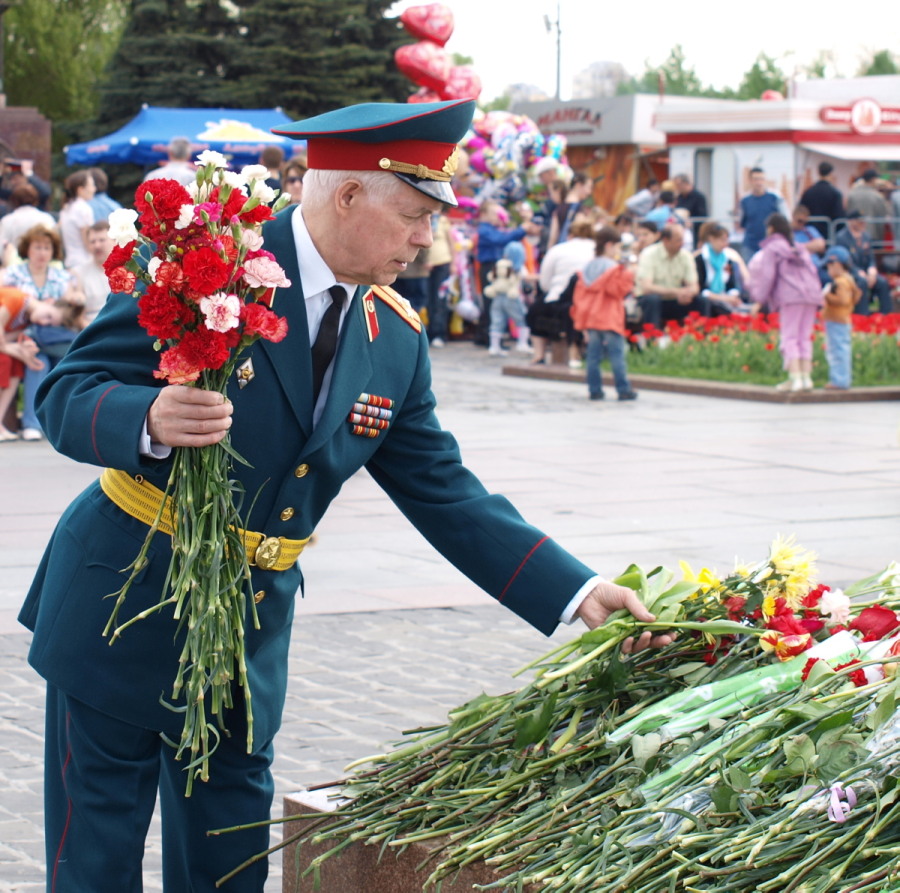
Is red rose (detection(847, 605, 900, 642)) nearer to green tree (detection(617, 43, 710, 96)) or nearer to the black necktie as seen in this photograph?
the black necktie

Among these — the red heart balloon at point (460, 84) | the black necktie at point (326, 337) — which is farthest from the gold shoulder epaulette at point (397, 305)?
the red heart balloon at point (460, 84)

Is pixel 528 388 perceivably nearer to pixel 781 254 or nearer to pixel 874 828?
pixel 781 254

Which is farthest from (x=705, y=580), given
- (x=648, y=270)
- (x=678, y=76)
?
(x=678, y=76)

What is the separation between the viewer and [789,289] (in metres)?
14.6

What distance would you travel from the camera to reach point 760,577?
10.5 ft

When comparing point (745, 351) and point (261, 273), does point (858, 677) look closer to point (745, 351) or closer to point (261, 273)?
point (261, 273)

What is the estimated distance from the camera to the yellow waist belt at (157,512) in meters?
2.71

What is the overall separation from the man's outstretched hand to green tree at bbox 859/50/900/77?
250 ft

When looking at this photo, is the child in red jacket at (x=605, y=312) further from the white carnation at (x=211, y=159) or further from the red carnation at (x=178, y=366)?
the red carnation at (x=178, y=366)

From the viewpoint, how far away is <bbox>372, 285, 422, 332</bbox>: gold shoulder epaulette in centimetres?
306

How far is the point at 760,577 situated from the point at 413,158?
1126 millimetres

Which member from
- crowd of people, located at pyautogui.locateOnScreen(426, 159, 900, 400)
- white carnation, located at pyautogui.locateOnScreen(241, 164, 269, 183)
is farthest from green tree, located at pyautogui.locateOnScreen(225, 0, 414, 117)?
white carnation, located at pyautogui.locateOnScreen(241, 164, 269, 183)

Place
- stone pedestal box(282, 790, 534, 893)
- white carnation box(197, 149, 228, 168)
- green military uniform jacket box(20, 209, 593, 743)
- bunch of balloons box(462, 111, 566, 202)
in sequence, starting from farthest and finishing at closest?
bunch of balloons box(462, 111, 566, 202) < stone pedestal box(282, 790, 534, 893) < green military uniform jacket box(20, 209, 593, 743) < white carnation box(197, 149, 228, 168)

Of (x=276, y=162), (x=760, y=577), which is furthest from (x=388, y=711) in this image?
(x=276, y=162)
